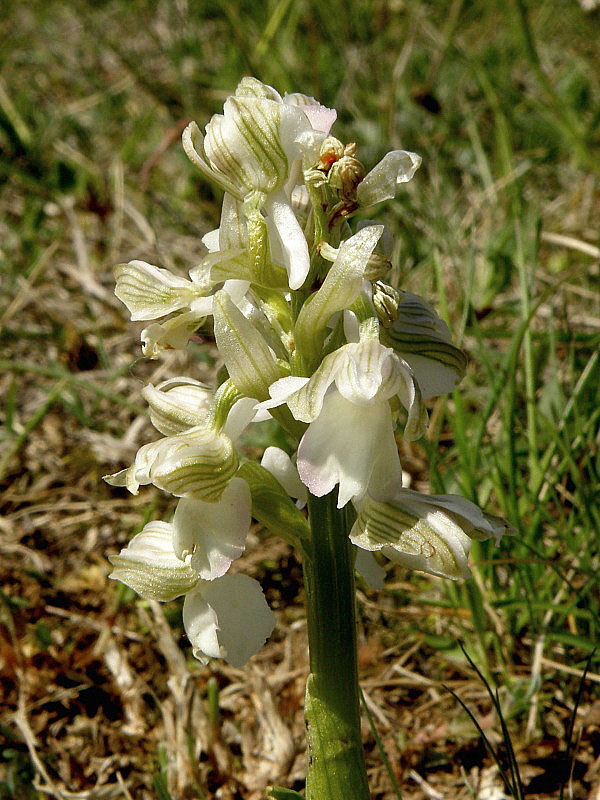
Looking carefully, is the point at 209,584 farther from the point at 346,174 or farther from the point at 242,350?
the point at 346,174

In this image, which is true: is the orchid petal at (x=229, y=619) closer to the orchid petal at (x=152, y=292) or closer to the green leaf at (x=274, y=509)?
the green leaf at (x=274, y=509)

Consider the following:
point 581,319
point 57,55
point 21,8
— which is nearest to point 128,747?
point 581,319

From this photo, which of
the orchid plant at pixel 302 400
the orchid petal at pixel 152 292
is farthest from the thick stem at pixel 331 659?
the orchid petal at pixel 152 292

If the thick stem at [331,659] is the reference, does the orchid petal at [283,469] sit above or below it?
above

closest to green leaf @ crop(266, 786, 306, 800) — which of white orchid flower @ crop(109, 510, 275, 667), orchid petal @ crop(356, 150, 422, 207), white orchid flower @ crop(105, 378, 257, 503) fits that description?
white orchid flower @ crop(109, 510, 275, 667)

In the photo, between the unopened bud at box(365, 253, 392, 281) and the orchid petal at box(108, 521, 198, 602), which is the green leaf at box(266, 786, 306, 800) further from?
the unopened bud at box(365, 253, 392, 281)

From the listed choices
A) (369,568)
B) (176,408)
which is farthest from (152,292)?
(369,568)
